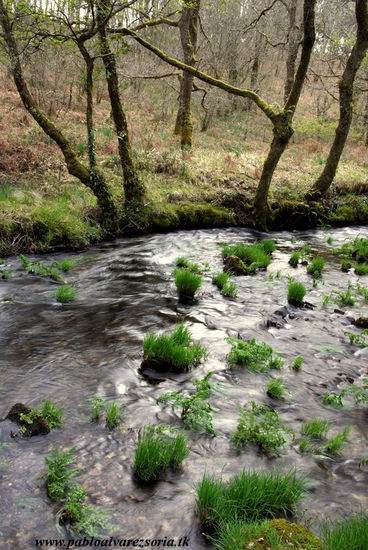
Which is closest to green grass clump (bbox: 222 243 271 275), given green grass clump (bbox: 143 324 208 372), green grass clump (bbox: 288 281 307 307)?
green grass clump (bbox: 288 281 307 307)

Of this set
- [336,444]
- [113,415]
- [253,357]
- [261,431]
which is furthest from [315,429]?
[113,415]

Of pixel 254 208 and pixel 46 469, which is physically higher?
pixel 254 208

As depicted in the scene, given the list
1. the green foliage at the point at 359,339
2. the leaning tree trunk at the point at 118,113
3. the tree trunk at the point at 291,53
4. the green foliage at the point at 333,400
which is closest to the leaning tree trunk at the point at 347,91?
the leaning tree trunk at the point at 118,113

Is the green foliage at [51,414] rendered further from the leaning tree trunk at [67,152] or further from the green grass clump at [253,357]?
the leaning tree trunk at [67,152]

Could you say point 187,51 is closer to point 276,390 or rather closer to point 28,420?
point 276,390

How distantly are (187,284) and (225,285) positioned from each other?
0.88 meters

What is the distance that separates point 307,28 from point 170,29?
22.7 m

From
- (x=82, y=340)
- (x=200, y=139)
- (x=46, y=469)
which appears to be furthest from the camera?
(x=200, y=139)

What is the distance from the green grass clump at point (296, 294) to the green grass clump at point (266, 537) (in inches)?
192

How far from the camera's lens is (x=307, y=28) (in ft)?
34.1

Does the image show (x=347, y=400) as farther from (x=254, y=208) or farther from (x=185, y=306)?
(x=254, y=208)

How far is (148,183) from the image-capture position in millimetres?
12953

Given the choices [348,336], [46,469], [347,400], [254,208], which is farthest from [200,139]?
[46,469]

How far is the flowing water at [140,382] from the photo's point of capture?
3.03m
